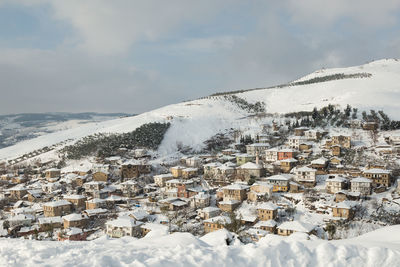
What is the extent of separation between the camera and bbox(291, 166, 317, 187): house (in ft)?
113

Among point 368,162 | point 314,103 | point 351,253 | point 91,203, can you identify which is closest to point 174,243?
point 351,253

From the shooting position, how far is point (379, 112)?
206 ft

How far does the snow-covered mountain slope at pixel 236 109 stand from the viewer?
6731cm

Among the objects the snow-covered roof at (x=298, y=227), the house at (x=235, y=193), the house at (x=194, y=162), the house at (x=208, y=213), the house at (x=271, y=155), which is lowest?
the house at (x=208, y=213)

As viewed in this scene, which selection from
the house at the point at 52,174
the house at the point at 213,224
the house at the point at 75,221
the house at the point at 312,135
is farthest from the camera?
the house at the point at 312,135

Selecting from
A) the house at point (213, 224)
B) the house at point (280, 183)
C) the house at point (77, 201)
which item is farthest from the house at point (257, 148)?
the house at point (77, 201)

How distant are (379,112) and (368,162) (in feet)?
96.9

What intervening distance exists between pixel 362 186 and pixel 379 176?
296 cm

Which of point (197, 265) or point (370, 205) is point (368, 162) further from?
point (197, 265)

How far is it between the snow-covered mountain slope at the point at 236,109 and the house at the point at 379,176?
105 feet

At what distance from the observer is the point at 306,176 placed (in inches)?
1375

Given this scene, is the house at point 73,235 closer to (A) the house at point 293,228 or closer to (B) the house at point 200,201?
(B) the house at point 200,201

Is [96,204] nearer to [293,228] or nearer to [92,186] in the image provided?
[92,186]

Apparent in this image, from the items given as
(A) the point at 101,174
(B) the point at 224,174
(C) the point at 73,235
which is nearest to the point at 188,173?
(B) the point at 224,174
